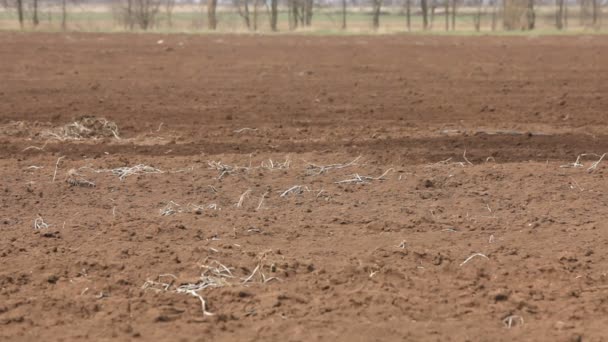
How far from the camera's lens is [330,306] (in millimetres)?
5906

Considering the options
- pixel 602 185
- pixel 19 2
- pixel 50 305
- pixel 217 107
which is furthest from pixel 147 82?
pixel 19 2

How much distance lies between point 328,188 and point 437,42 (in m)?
18.4

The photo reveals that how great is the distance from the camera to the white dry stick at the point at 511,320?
569 cm

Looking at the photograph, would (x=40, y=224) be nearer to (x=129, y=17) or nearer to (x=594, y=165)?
(x=594, y=165)

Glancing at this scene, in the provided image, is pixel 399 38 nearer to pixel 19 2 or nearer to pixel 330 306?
pixel 19 2

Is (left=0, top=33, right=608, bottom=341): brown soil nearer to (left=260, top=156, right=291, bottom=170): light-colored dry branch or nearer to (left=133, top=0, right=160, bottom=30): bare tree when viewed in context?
(left=260, top=156, right=291, bottom=170): light-colored dry branch

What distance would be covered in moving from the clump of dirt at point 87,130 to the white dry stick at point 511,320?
7266 mm

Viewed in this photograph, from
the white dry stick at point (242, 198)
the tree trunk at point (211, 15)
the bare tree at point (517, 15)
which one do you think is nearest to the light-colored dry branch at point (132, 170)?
the white dry stick at point (242, 198)

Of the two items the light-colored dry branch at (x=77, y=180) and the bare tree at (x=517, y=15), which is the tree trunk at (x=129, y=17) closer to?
the bare tree at (x=517, y=15)

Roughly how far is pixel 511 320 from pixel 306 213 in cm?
280

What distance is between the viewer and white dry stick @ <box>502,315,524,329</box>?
5.69 meters

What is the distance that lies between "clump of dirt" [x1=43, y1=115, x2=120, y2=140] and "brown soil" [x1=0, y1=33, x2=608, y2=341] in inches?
3.6

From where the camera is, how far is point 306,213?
8094mm

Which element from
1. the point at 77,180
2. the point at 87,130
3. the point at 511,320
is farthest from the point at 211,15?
the point at 511,320
